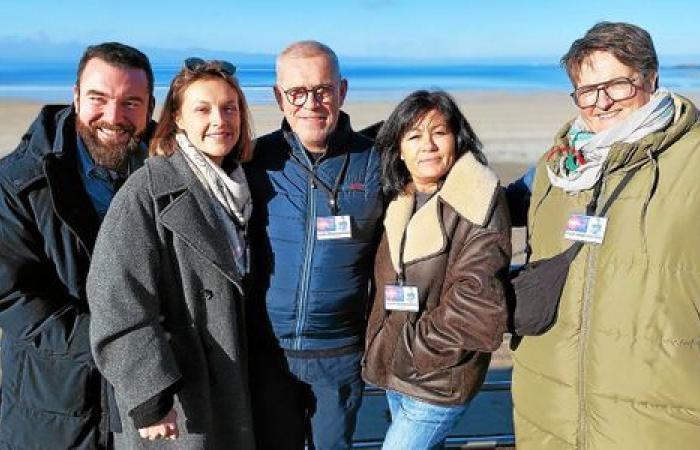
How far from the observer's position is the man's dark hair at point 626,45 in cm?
271

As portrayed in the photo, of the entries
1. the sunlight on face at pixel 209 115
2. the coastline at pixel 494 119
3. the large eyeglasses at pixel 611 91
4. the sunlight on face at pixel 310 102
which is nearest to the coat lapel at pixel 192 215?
the sunlight on face at pixel 209 115

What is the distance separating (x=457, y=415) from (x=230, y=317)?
100 centimetres

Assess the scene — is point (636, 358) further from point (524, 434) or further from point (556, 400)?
point (524, 434)

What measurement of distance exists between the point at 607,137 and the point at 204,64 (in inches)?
60.5

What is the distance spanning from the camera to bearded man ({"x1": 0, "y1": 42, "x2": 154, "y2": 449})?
288 centimetres

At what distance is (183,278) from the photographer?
9.41 ft

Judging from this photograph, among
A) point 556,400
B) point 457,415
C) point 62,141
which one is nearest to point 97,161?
point 62,141

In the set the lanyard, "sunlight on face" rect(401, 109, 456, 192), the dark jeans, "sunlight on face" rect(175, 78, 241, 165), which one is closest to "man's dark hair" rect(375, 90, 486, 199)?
"sunlight on face" rect(401, 109, 456, 192)

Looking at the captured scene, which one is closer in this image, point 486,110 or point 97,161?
point 97,161

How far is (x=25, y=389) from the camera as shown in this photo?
3020 millimetres

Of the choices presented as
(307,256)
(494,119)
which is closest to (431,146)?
(307,256)

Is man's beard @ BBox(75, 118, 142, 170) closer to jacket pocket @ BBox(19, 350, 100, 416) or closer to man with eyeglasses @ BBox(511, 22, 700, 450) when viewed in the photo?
jacket pocket @ BBox(19, 350, 100, 416)

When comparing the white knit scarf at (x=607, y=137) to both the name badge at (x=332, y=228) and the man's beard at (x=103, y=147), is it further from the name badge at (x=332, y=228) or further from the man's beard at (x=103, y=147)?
the man's beard at (x=103, y=147)

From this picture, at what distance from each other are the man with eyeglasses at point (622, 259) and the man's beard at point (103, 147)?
1.69m
